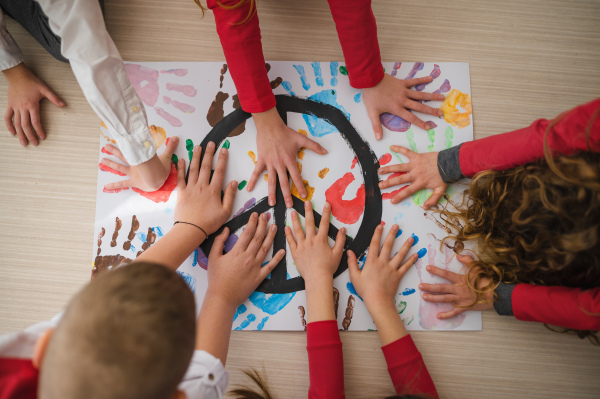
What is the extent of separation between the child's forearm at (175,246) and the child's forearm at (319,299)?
0.76ft

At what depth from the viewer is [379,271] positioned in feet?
2.30

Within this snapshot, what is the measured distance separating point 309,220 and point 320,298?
151 mm

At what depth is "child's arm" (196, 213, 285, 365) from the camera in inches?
24.8

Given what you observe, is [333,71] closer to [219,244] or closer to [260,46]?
[260,46]

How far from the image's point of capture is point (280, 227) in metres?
0.74

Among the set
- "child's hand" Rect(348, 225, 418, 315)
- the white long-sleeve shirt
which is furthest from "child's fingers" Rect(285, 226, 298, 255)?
the white long-sleeve shirt

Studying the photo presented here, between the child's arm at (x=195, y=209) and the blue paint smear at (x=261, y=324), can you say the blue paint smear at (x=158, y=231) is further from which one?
the blue paint smear at (x=261, y=324)

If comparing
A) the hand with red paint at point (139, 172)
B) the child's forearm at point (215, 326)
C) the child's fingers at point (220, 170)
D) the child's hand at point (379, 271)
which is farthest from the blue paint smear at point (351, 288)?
the hand with red paint at point (139, 172)

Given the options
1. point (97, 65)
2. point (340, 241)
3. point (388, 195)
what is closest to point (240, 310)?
point (340, 241)

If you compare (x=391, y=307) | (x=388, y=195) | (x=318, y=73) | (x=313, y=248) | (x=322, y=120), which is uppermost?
(x=318, y=73)

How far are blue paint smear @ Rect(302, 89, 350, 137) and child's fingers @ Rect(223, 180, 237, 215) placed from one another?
7.7 inches

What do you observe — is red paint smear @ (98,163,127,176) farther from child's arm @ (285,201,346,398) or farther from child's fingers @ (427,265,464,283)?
child's fingers @ (427,265,464,283)

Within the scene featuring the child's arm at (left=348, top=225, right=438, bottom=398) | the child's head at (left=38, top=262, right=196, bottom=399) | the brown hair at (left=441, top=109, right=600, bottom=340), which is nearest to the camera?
the child's head at (left=38, top=262, right=196, bottom=399)

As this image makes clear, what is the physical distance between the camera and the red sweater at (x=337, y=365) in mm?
646
